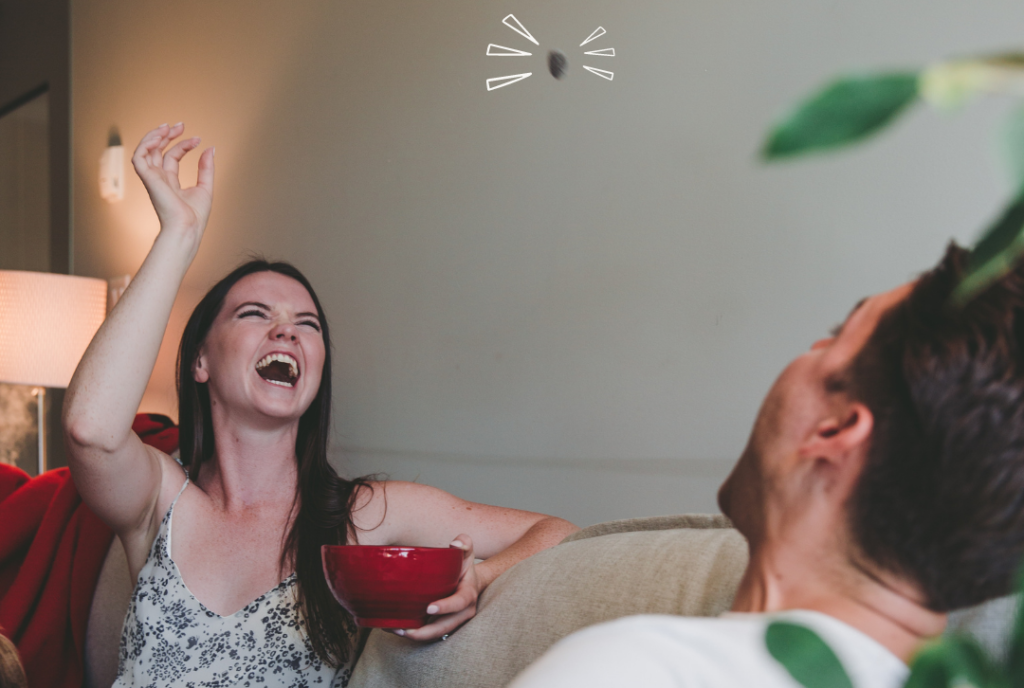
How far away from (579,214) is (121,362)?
0.78 meters

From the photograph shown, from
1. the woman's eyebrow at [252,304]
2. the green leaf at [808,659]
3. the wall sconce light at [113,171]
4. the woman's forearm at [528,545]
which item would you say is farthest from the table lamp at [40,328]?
the green leaf at [808,659]

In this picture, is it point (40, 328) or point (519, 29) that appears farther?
point (40, 328)

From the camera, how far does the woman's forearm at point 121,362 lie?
1212mm

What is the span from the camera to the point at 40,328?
2596mm

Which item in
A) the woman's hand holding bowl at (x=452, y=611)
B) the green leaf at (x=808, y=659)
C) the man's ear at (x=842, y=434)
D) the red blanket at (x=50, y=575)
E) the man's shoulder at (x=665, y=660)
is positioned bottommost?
the red blanket at (x=50, y=575)

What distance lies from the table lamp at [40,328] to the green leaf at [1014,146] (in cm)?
285

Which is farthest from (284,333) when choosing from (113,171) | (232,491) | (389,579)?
(113,171)

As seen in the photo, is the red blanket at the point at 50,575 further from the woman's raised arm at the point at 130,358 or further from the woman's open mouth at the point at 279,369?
the woman's open mouth at the point at 279,369

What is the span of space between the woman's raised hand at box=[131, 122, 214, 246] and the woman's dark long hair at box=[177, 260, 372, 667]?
347 millimetres

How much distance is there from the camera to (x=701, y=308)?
1.26 metres

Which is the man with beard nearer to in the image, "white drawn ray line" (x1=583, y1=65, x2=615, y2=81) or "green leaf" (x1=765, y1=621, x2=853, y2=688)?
"green leaf" (x1=765, y1=621, x2=853, y2=688)

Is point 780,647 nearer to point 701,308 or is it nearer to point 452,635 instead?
point 452,635

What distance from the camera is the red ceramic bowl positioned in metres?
0.90

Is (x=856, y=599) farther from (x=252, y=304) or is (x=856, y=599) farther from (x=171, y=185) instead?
(x=252, y=304)
